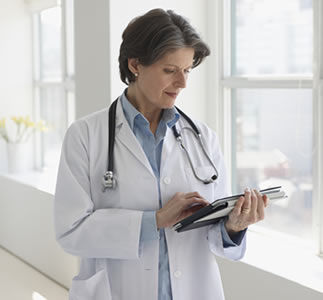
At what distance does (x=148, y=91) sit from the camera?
4.99ft

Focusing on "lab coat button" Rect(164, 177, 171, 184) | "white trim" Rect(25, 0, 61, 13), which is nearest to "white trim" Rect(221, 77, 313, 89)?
"lab coat button" Rect(164, 177, 171, 184)

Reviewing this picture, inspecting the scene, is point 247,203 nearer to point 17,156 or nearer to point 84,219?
point 84,219

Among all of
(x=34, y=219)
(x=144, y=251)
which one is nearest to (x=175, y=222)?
(x=144, y=251)

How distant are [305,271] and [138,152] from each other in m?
1.01

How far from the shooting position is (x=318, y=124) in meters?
2.25

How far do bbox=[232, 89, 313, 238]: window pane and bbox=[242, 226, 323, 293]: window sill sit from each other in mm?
50

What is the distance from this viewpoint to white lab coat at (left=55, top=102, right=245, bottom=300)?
147cm

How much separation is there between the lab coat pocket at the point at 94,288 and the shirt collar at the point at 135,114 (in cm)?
45

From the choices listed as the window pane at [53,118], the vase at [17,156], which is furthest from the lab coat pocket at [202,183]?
the vase at [17,156]

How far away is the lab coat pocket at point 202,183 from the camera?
1.55 meters

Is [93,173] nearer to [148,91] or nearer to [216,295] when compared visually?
[148,91]

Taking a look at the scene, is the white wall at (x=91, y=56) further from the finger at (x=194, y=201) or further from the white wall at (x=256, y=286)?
the finger at (x=194, y=201)

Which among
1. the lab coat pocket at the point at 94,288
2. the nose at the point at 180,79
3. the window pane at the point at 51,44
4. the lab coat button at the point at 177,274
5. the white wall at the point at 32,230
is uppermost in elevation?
the window pane at the point at 51,44


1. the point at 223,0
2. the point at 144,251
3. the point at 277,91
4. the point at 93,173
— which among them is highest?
the point at 223,0
